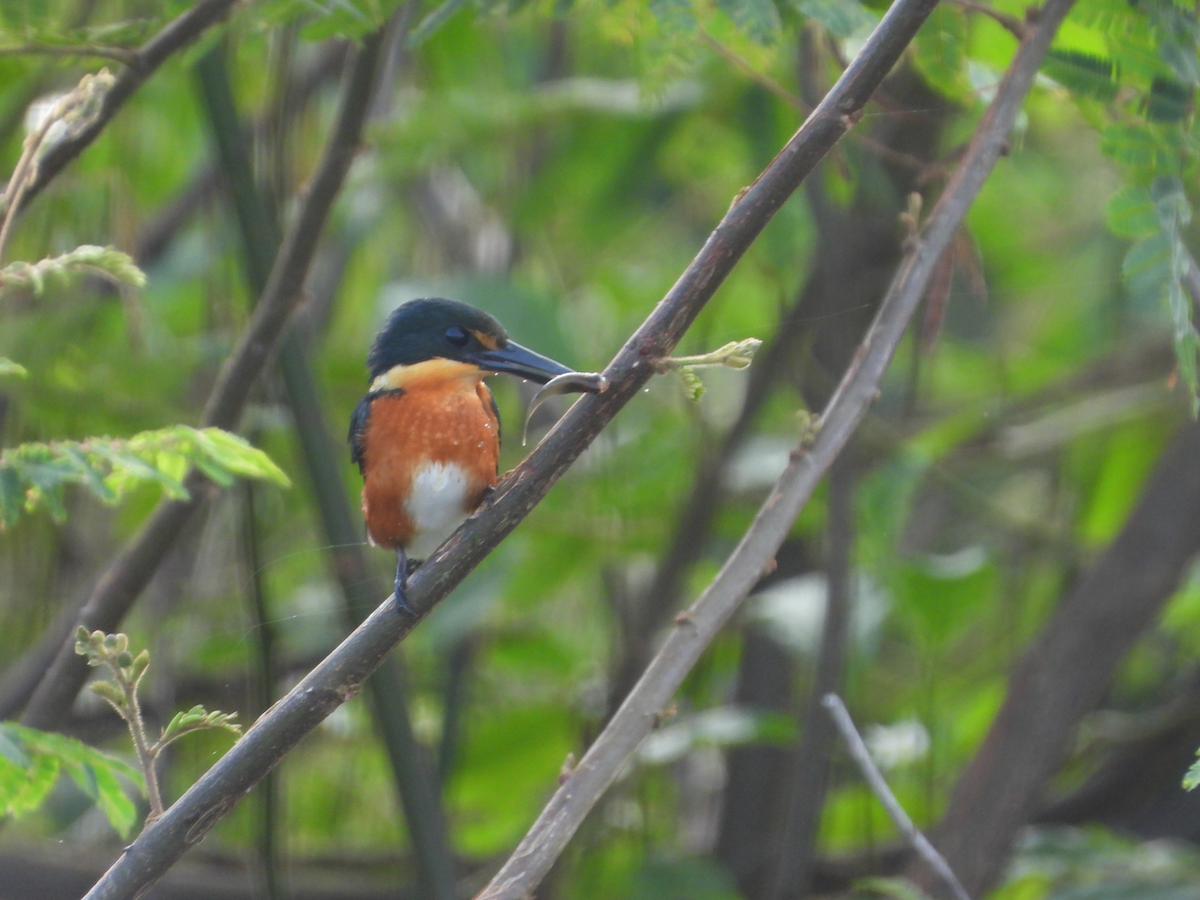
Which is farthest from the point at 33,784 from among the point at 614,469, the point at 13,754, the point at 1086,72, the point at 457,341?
the point at 614,469

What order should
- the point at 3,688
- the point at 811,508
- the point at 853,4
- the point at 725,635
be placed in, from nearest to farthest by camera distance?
the point at 853,4 → the point at 3,688 → the point at 811,508 → the point at 725,635

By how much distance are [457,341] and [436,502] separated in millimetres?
223

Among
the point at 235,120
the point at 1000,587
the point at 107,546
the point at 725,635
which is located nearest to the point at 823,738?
the point at 725,635

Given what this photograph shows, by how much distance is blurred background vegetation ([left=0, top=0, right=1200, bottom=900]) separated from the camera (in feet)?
8.53

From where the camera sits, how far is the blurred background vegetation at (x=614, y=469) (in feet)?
8.53

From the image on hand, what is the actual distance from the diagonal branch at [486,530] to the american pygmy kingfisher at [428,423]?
47 centimetres

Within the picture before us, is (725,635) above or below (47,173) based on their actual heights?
below

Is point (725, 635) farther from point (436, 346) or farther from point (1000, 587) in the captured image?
point (436, 346)

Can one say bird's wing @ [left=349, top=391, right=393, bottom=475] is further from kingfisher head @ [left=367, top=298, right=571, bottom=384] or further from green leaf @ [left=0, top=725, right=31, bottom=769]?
green leaf @ [left=0, top=725, right=31, bottom=769]

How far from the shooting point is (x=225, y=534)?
3.28 m

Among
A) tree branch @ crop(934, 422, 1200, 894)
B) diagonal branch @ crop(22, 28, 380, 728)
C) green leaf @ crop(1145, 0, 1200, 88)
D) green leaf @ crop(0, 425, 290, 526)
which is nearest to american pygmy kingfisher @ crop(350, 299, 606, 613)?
diagonal branch @ crop(22, 28, 380, 728)

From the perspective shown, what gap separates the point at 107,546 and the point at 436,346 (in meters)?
2.12

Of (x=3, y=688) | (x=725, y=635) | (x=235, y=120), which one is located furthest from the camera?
(x=725, y=635)

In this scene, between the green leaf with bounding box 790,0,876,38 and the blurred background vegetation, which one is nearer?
the green leaf with bounding box 790,0,876,38
